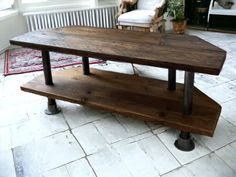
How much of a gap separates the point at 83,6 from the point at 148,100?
2.91 m

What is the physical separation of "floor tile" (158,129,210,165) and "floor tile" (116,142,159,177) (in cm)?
18

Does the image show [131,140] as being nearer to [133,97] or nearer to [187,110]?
[133,97]

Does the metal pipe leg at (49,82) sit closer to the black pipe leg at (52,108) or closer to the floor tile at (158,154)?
the black pipe leg at (52,108)

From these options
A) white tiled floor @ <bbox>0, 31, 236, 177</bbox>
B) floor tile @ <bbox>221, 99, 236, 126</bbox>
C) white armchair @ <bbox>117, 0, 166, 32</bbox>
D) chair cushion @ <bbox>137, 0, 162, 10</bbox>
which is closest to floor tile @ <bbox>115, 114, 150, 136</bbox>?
white tiled floor @ <bbox>0, 31, 236, 177</bbox>

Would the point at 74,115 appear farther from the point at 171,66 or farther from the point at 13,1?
the point at 13,1

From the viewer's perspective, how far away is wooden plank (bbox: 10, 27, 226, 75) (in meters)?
1.35

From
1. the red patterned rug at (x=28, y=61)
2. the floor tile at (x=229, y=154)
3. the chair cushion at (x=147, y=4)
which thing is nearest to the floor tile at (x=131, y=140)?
the floor tile at (x=229, y=154)

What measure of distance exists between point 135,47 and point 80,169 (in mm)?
834

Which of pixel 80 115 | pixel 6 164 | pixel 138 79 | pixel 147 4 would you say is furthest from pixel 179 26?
pixel 6 164

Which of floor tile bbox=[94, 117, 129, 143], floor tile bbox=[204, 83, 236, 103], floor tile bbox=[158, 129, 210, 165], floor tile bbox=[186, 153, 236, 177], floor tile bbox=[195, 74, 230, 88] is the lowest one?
floor tile bbox=[186, 153, 236, 177]

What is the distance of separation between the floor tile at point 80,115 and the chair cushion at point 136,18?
5.92 feet

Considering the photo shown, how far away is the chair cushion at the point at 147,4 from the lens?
380 centimetres

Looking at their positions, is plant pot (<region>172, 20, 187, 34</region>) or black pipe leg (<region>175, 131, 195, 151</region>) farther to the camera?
plant pot (<region>172, 20, 187, 34</region>)

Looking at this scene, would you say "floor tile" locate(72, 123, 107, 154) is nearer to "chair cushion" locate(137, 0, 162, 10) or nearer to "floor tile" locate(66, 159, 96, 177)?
"floor tile" locate(66, 159, 96, 177)
